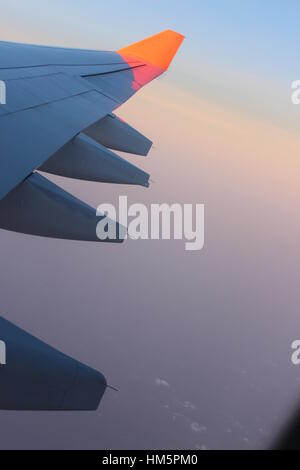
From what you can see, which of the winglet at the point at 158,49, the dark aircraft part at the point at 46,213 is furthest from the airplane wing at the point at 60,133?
the winglet at the point at 158,49

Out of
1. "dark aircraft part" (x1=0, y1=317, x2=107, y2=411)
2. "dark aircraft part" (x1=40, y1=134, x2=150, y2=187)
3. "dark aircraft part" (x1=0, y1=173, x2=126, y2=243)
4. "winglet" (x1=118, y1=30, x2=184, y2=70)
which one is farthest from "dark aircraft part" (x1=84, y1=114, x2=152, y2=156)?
"dark aircraft part" (x1=0, y1=317, x2=107, y2=411)

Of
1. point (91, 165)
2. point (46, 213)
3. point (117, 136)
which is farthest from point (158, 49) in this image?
point (46, 213)

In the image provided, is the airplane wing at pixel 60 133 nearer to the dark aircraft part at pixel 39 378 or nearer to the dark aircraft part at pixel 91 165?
the dark aircraft part at pixel 91 165

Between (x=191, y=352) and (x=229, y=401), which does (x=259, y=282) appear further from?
(x=229, y=401)

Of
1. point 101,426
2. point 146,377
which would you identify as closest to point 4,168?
point 101,426

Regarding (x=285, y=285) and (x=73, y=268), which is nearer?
(x=73, y=268)

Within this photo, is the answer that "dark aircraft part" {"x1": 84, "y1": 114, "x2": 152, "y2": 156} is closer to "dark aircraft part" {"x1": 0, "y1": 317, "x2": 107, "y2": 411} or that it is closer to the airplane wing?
the airplane wing
